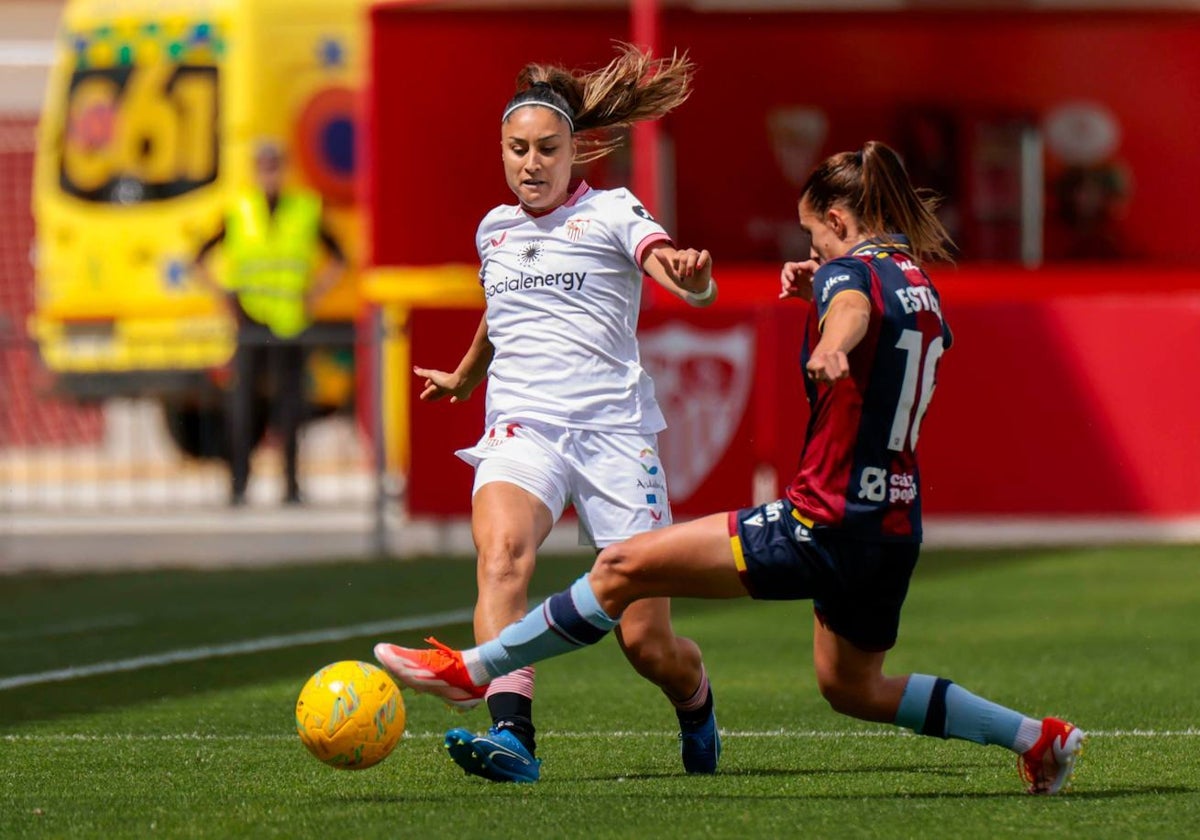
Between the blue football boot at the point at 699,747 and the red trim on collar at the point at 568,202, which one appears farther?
the red trim on collar at the point at 568,202

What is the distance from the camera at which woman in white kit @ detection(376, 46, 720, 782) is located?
262 inches

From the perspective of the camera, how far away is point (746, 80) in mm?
20797

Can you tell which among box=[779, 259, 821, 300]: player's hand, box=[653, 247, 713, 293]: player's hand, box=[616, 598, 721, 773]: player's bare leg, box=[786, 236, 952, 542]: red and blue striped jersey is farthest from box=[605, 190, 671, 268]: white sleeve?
box=[616, 598, 721, 773]: player's bare leg

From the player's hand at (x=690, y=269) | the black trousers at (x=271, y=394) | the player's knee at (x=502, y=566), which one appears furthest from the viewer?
the black trousers at (x=271, y=394)

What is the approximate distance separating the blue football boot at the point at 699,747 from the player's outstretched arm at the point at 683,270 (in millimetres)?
1171

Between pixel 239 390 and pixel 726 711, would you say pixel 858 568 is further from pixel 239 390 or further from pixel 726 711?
pixel 239 390

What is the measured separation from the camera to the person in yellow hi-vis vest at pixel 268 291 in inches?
619

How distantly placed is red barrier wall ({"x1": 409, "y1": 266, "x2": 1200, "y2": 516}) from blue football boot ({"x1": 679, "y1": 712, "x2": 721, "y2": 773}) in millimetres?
7746

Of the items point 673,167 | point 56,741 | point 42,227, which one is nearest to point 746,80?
point 673,167

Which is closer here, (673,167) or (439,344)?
(439,344)

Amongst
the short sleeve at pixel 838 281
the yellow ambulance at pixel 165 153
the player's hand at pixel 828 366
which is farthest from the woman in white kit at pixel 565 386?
the yellow ambulance at pixel 165 153

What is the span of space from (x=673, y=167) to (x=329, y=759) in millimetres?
15080

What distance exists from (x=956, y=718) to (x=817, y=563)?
Result: 0.63 m

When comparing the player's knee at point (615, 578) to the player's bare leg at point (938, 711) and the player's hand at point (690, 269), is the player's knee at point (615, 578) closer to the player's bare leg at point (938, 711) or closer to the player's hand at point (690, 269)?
the player's bare leg at point (938, 711)
